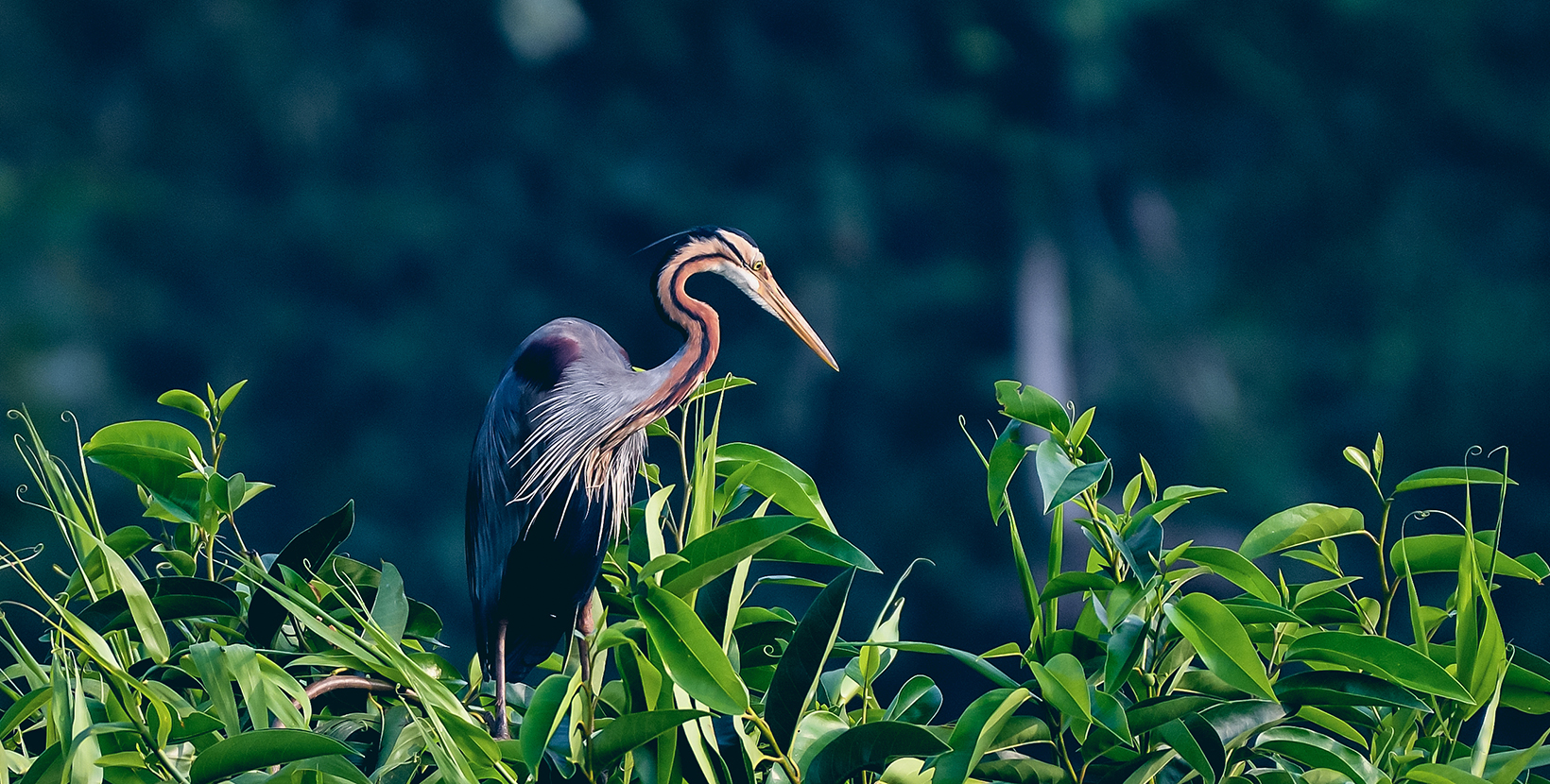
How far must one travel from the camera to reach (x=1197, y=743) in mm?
369

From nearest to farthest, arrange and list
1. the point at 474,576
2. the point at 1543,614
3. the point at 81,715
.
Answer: the point at 81,715, the point at 474,576, the point at 1543,614

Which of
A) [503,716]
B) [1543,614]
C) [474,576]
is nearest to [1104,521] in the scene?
[503,716]

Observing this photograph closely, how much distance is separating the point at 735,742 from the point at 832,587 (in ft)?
0.26

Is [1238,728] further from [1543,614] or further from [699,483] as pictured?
[1543,614]

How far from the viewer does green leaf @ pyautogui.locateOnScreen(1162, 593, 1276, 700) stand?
1.21ft

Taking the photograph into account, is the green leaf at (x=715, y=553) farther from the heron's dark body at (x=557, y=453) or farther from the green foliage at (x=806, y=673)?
the heron's dark body at (x=557, y=453)

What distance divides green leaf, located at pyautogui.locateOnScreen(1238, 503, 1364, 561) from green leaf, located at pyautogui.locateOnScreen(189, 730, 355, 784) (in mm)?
316

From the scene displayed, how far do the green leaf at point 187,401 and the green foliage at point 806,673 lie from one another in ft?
0.12

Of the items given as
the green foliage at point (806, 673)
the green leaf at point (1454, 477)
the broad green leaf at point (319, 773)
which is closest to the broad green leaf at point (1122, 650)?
the green foliage at point (806, 673)

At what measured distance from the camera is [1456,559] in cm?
44

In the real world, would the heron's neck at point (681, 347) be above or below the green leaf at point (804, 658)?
above

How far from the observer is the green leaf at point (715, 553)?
0.38 meters

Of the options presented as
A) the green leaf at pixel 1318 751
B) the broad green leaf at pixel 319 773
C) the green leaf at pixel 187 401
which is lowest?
the green leaf at pixel 1318 751

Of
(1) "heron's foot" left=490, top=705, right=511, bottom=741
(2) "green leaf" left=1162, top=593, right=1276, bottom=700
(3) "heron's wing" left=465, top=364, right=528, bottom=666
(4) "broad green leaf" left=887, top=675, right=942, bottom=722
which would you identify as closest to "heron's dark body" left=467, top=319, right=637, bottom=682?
(3) "heron's wing" left=465, top=364, right=528, bottom=666
